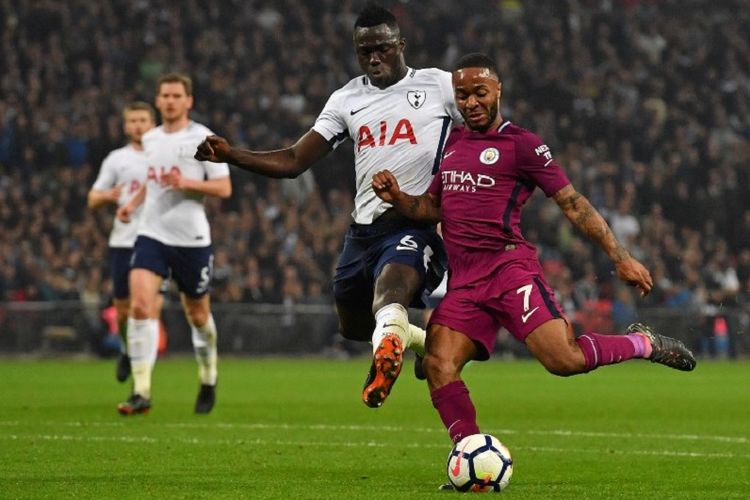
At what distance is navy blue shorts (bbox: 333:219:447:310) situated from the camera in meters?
8.25

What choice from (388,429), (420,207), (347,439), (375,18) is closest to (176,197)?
(388,429)

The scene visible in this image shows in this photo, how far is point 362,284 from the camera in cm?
876

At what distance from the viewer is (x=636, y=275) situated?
7.22m

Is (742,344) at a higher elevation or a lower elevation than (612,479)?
lower

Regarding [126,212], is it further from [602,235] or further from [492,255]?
[602,235]

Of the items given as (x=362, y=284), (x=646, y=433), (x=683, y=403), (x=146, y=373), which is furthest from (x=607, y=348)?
(x=683, y=403)

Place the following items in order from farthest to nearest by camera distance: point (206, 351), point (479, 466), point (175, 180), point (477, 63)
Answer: point (206, 351)
point (175, 180)
point (477, 63)
point (479, 466)

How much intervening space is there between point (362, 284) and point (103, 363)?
14.2 metres

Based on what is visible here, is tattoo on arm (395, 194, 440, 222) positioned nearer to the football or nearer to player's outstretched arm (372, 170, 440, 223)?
player's outstretched arm (372, 170, 440, 223)

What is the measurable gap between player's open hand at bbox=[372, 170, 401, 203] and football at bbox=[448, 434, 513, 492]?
→ 1436mm

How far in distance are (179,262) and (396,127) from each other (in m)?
4.18

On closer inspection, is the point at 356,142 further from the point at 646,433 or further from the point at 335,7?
the point at 335,7

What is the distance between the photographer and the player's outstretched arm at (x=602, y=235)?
285 inches

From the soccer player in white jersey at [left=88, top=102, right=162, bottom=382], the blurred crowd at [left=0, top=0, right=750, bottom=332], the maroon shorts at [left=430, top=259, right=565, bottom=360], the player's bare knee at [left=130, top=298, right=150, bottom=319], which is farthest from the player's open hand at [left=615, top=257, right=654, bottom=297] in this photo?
the blurred crowd at [left=0, top=0, right=750, bottom=332]
